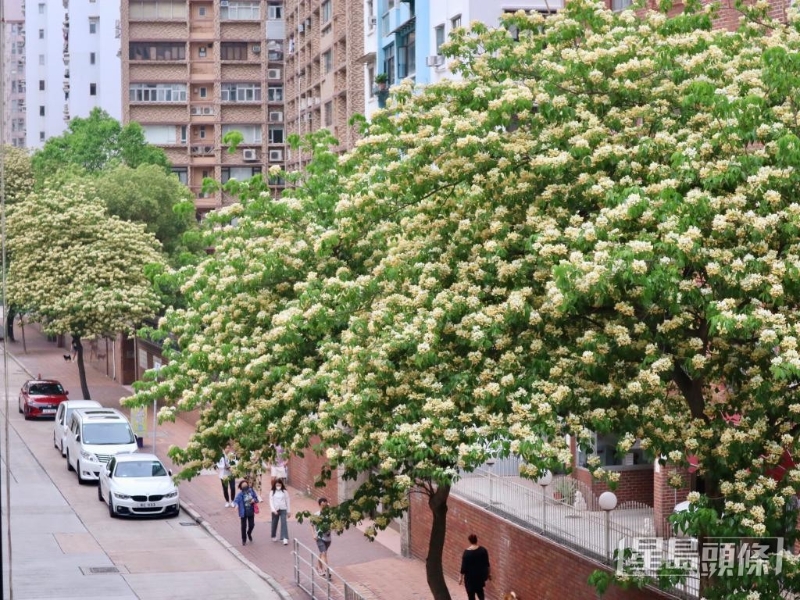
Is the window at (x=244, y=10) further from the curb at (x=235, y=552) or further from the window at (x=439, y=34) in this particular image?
the curb at (x=235, y=552)

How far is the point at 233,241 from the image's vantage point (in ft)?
74.1

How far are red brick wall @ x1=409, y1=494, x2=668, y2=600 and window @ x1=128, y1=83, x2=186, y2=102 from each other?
6172 centimetres

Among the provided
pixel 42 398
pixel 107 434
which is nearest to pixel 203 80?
pixel 42 398

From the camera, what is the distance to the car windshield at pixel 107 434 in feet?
127

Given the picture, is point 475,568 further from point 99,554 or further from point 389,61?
point 389,61

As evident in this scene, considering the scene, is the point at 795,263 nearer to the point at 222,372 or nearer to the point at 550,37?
the point at 550,37

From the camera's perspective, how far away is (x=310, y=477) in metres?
37.1

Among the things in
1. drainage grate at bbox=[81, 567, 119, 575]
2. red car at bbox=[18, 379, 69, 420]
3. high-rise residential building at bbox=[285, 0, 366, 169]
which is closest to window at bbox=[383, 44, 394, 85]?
high-rise residential building at bbox=[285, 0, 366, 169]

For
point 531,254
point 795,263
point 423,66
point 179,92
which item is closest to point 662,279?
point 795,263

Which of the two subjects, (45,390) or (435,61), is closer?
(435,61)

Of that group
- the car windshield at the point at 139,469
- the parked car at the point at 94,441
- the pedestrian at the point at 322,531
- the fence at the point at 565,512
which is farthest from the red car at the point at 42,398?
the fence at the point at 565,512

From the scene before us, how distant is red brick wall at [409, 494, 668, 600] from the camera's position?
21.4 metres

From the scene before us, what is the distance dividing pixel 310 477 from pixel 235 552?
7029mm

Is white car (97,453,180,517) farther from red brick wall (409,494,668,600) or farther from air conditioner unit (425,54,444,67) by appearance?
air conditioner unit (425,54,444,67)
